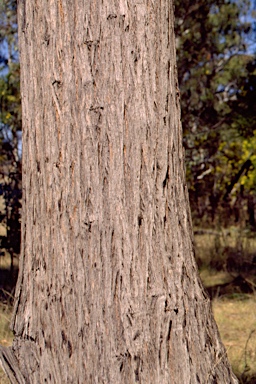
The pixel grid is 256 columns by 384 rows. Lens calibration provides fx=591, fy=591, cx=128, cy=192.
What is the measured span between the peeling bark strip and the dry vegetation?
1.35 metres

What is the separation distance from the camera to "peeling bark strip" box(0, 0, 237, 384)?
6.40 feet

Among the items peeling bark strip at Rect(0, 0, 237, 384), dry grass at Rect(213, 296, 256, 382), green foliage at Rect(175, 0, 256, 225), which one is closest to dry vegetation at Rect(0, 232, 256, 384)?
dry grass at Rect(213, 296, 256, 382)

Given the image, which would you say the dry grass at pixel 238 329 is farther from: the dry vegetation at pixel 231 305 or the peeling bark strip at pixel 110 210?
the peeling bark strip at pixel 110 210

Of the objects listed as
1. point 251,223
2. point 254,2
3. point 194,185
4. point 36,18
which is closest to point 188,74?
point 194,185

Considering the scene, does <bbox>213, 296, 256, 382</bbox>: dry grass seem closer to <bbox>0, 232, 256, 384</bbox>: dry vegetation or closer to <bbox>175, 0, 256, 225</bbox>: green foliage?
<bbox>0, 232, 256, 384</bbox>: dry vegetation

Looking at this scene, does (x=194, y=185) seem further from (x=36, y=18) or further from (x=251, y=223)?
(x=36, y=18)

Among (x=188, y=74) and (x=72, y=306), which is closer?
(x=72, y=306)

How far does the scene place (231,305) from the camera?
17.0ft

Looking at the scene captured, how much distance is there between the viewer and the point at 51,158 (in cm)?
202

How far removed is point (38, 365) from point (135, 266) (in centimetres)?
50

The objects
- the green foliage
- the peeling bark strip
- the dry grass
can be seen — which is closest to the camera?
the peeling bark strip

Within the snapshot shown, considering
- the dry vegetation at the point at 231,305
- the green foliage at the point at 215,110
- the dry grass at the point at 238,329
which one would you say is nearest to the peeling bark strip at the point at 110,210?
the dry vegetation at the point at 231,305

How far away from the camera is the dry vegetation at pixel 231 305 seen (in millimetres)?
3721

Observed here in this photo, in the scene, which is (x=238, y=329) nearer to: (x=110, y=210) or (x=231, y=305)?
(x=231, y=305)
